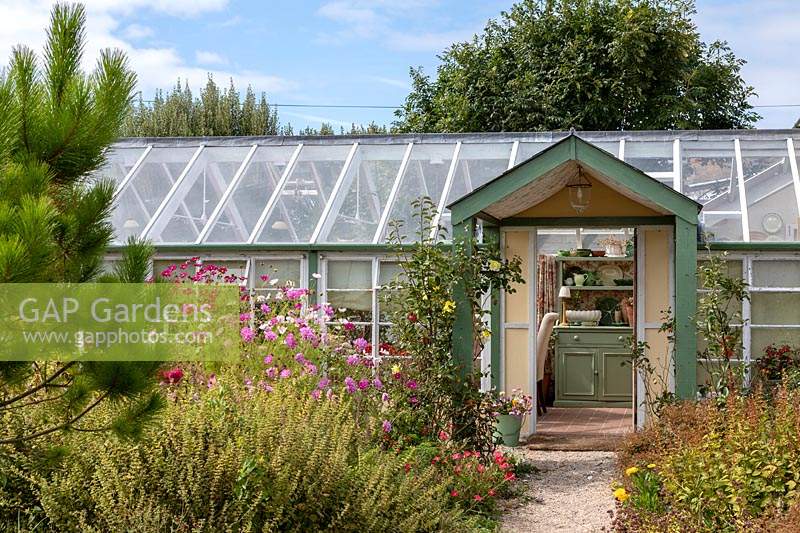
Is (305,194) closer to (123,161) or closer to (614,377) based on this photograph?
(123,161)

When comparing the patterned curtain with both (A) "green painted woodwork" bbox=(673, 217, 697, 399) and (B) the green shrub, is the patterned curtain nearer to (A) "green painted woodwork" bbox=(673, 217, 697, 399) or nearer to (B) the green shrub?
(A) "green painted woodwork" bbox=(673, 217, 697, 399)

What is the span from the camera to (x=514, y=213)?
9.73 meters

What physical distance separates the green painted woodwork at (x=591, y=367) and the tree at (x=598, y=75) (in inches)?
323

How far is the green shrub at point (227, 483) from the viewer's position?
4711 mm

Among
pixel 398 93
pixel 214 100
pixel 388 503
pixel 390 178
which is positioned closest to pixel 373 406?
pixel 388 503

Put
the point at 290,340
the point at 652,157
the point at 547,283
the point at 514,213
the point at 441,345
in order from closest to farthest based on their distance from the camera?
the point at 290,340 < the point at 441,345 < the point at 514,213 < the point at 652,157 < the point at 547,283

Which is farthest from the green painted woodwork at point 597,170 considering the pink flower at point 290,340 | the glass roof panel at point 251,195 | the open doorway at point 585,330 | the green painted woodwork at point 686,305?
the glass roof panel at point 251,195

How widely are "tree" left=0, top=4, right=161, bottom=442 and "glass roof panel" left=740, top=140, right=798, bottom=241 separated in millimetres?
7320

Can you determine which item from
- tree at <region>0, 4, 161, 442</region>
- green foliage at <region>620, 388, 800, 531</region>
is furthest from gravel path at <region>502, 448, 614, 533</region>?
tree at <region>0, 4, 161, 442</region>

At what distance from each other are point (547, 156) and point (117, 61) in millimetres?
4808

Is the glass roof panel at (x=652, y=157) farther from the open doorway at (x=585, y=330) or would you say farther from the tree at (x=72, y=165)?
the tree at (x=72, y=165)

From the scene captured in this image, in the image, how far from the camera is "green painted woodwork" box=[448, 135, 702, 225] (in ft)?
26.8

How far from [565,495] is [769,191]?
4767 millimetres

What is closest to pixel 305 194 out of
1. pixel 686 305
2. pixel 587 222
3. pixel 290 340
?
pixel 587 222
